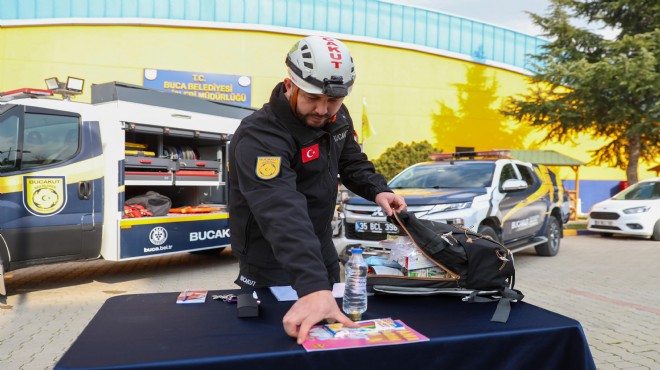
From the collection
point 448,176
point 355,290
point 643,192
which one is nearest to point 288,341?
point 355,290

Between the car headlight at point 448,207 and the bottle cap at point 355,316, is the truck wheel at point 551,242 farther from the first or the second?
the bottle cap at point 355,316

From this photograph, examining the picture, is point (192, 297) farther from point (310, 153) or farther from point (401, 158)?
point (401, 158)

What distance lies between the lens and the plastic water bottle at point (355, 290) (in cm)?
204

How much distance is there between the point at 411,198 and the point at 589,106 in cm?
1279

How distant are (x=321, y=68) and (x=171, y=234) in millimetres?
5814

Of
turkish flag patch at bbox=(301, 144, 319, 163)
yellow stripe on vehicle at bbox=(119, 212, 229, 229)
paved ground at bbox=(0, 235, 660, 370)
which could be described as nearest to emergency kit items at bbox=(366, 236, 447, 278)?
turkish flag patch at bbox=(301, 144, 319, 163)

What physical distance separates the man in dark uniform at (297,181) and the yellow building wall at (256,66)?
15454mm

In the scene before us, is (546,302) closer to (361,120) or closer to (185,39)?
(361,120)

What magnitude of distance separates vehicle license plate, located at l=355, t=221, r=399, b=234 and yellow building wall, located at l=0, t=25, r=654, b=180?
458 inches

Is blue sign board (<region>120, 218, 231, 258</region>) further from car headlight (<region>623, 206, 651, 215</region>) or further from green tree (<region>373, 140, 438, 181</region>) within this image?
car headlight (<region>623, 206, 651, 215</region>)

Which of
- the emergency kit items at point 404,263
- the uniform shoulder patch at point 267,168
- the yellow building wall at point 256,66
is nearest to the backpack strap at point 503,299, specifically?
the emergency kit items at point 404,263

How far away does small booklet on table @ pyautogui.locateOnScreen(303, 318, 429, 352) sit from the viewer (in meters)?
1.63

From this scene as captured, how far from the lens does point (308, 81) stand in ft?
6.37

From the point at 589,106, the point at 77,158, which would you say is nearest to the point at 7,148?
the point at 77,158
